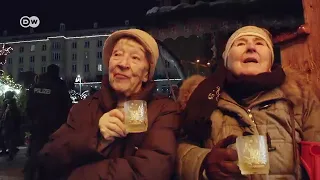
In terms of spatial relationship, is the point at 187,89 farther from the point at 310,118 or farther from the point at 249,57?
the point at 310,118

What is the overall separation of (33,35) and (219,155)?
82.6 m

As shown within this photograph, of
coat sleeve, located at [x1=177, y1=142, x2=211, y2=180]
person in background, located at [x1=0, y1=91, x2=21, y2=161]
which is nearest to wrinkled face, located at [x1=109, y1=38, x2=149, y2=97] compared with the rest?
coat sleeve, located at [x1=177, y1=142, x2=211, y2=180]

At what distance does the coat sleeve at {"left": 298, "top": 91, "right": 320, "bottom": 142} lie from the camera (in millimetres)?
2209

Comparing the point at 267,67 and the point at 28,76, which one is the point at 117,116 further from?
the point at 28,76

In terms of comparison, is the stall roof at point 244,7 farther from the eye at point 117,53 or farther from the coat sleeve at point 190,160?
the coat sleeve at point 190,160

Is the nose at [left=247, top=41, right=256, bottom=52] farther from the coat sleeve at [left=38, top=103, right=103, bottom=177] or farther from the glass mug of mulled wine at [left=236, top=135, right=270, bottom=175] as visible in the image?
the coat sleeve at [left=38, top=103, right=103, bottom=177]

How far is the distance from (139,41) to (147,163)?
86 centimetres

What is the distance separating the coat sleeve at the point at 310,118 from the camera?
2209 mm

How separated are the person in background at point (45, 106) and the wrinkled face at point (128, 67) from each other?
170 inches

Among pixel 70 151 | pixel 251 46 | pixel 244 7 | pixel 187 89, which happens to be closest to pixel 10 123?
pixel 244 7

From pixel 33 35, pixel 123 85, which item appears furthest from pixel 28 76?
pixel 33 35

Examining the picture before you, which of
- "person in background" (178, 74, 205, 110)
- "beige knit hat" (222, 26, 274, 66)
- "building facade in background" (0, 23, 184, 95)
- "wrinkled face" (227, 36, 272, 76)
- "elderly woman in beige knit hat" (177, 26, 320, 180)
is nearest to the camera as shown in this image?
"elderly woman in beige knit hat" (177, 26, 320, 180)

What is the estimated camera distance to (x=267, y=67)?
2371 millimetres

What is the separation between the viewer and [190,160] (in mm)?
2209
